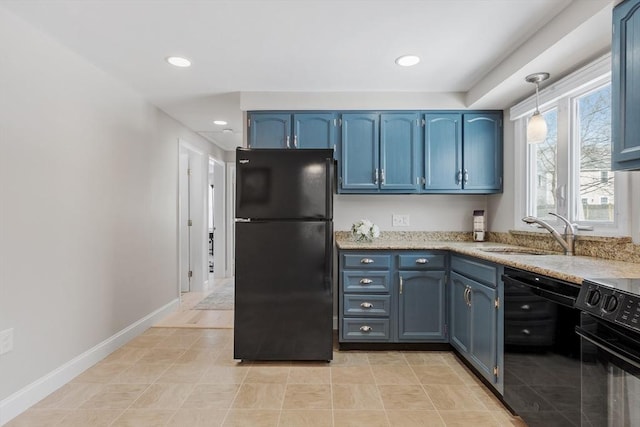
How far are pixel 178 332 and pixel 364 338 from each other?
5.94ft

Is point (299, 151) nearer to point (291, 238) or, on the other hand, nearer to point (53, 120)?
point (291, 238)

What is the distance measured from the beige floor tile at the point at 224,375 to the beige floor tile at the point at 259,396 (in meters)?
Answer: 0.12

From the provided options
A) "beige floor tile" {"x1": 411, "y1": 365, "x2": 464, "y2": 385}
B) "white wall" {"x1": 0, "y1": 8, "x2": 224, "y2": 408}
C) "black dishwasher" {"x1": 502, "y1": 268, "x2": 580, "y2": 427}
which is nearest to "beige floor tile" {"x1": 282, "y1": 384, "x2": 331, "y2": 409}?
"beige floor tile" {"x1": 411, "y1": 365, "x2": 464, "y2": 385}

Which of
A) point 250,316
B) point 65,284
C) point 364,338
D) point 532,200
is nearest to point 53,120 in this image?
point 65,284

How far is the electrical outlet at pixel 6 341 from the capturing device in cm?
194

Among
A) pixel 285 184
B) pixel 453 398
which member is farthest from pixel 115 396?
pixel 453 398

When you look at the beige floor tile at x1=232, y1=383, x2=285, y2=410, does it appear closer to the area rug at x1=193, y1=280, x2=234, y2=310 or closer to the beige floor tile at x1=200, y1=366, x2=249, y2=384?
the beige floor tile at x1=200, y1=366, x2=249, y2=384

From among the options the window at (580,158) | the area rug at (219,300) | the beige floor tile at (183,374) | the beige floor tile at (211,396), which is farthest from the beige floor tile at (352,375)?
the area rug at (219,300)

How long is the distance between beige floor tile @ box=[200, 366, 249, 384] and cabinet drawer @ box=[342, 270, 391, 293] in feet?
3.30

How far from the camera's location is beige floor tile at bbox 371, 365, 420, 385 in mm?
2486

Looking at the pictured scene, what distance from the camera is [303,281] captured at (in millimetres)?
2740

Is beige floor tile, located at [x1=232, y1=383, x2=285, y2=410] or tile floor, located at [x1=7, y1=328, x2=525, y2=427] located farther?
beige floor tile, located at [x1=232, y1=383, x2=285, y2=410]

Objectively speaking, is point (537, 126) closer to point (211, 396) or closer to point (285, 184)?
point (285, 184)

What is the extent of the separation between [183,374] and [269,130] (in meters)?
2.09
